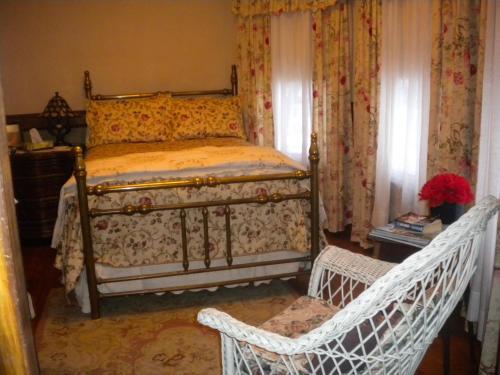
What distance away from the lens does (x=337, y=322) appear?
100cm

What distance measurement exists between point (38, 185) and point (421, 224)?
2847mm

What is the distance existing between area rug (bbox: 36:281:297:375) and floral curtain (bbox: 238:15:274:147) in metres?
1.70

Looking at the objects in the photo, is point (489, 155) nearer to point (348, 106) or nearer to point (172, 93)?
point (348, 106)

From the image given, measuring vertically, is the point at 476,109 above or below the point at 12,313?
above

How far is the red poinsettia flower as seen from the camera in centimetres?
197

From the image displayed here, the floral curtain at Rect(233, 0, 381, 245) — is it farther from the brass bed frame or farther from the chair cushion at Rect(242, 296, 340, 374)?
the chair cushion at Rect(242, 296, 340, 374)

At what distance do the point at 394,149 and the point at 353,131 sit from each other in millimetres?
413

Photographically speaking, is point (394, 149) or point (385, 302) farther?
point (394, 149)

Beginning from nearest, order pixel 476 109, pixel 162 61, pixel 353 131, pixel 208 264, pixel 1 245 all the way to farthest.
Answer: pixel 1 245 < pixel 476 109 < pixel 208 264 < pixel 353 131 < pixel 162 61

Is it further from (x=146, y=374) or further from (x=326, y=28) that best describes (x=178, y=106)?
(x=146, y=374)

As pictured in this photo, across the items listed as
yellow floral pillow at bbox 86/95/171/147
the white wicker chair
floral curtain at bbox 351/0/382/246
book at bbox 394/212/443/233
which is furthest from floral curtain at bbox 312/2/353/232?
the white wicker chair

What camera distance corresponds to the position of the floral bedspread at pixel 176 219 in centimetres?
232

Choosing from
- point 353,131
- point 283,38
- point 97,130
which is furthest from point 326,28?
point 97,130

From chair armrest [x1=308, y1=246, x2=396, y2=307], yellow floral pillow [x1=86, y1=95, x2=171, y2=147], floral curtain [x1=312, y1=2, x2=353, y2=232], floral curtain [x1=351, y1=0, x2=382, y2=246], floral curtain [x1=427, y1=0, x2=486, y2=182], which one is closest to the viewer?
chair armrest [x1=308, y1=246, x2=396, y2=307]
